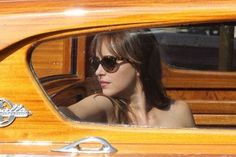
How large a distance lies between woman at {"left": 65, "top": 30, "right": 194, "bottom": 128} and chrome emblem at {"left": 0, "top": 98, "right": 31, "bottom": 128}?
0.55 feet

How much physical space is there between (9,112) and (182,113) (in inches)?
25.6

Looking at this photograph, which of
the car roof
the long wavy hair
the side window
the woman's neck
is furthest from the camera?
the side window

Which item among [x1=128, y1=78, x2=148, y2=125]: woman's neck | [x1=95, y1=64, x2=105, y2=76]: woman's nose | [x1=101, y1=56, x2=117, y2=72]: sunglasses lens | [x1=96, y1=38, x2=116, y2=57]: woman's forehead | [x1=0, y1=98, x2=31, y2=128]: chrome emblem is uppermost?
[x1=96, y1=38, x2=116, y2=57]: woman's forehead

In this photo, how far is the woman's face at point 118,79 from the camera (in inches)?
95.5

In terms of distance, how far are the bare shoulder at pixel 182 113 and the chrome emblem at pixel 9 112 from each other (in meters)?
0.53

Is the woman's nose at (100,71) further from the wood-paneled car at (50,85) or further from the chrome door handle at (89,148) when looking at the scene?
the chrome door handle at (89,148)

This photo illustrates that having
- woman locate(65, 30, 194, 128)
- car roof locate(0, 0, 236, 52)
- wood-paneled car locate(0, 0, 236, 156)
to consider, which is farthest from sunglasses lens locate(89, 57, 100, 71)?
car roof locate(0, 0, 236, 52)

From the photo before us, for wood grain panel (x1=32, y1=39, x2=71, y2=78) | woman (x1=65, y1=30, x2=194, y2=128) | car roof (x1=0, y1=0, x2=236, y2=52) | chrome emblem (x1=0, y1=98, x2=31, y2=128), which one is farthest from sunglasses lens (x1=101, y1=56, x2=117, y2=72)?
chrome emblem (x1=0, y1=98, x2=31, y2=128)

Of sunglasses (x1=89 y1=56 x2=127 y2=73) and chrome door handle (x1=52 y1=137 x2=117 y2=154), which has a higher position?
sunglasses (x1=89 y1=56 x2=127 y2=73)

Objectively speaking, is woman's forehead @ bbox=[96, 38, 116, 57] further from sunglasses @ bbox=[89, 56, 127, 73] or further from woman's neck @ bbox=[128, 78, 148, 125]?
woman's neck @ bbox=[128, 78, 148, 125]

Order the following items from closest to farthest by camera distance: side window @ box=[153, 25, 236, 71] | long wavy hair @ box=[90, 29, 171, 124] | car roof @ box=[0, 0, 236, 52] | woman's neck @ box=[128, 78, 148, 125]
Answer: car roof @ box=[0, 0, 236, 52] → long wavy hair @ box=[90, 29, 171, 124] → woman's neck @ box=[128, 78, 148, 125] → side window @ box=[153, 25, 236, 71]

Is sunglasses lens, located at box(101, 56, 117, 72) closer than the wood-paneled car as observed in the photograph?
No

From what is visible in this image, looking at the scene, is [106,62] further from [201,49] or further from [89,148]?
[201,49]

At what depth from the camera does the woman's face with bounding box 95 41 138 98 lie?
7.96 feet
